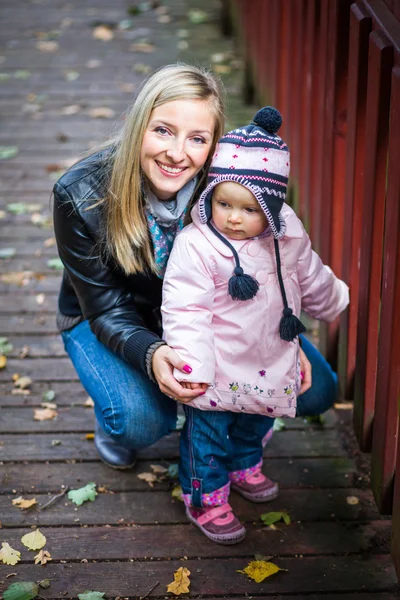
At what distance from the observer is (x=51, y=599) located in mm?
2562

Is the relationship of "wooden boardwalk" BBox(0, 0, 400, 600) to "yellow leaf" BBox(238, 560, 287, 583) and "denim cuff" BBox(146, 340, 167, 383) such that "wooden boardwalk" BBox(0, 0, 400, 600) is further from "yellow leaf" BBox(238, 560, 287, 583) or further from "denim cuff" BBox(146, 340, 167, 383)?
"denim cuff" BBox(146, 340, 167, 383)

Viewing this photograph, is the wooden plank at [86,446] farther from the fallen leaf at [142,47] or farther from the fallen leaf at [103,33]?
the fallen leaf at [103,33]

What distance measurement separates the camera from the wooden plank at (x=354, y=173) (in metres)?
2.74

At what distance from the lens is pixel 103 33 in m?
8.12

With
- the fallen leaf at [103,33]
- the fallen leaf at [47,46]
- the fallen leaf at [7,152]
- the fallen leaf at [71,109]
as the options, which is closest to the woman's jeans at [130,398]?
the fallen leaf at [7,152]

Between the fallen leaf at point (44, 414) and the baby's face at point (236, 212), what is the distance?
1.31m

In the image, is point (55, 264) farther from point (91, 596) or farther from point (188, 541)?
point (91, 596)

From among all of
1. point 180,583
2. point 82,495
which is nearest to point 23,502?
point 82,495

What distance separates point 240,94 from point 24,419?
4030 mm

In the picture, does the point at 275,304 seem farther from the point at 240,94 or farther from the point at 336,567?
the point at 240,94

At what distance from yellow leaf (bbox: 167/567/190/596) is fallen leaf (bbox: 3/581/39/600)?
16.2 inches

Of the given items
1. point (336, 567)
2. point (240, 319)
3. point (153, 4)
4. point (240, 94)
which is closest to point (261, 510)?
point (336, 567)

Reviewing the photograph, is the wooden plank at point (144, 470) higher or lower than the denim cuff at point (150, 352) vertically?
lower

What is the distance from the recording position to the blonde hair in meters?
2.67
